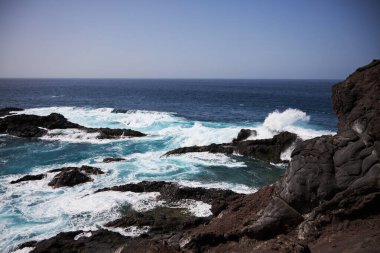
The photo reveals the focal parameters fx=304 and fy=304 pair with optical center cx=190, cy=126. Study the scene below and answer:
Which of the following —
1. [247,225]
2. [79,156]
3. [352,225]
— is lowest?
[79,156]

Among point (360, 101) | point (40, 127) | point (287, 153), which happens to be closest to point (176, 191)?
point (360, 101)

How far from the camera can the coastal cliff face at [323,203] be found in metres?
8.27

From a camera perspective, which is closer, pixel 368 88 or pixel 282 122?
pixel 368 88

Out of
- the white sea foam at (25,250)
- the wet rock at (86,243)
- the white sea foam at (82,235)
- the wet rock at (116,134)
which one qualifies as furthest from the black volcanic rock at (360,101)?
the wet rock at (116,134)

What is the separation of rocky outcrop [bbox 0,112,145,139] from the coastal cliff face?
1053 inches

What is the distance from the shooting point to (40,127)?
41.6 metres

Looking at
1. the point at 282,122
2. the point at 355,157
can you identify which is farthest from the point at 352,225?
the point at 282,122

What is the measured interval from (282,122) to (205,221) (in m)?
26.3

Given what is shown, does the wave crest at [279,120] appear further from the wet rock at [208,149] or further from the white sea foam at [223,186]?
the white sea foam at [223,186]

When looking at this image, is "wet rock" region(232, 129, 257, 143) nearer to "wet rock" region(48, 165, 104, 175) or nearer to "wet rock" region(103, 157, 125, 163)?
"wet rock" region(103, 157, 125, 163)

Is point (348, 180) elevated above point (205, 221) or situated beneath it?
elevated above

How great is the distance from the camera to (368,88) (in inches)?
448

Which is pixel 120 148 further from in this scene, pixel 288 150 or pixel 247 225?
pixel 247 225

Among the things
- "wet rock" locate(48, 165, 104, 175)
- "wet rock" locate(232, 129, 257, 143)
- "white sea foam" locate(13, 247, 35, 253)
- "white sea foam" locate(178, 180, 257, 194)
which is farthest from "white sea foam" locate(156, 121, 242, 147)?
"white sea foam" locate(13, 247, 35, 253)
